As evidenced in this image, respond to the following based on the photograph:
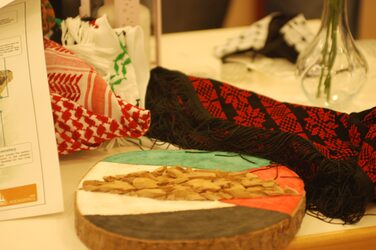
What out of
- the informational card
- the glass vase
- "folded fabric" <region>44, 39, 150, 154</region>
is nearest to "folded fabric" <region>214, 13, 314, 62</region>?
the glass vase

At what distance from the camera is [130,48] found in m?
0.89

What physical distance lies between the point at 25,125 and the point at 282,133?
1.03ft

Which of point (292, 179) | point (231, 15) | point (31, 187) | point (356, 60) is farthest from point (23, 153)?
point (231, 15)

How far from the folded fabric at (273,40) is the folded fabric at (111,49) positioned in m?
0.32

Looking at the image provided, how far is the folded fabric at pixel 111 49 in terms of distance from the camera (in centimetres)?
85

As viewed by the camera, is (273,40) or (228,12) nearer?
(273,40)

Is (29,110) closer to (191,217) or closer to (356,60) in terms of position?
(191,217)

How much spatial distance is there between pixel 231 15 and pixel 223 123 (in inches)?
48.6

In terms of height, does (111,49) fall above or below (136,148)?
above

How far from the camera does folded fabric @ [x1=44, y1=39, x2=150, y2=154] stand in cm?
78

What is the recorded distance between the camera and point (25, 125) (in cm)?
71

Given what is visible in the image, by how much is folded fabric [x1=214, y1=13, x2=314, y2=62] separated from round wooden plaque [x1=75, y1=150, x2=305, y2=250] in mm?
508

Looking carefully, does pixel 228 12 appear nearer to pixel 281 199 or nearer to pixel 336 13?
pixel 336 13

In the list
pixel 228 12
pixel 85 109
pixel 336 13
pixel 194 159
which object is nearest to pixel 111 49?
pixel 85 109
